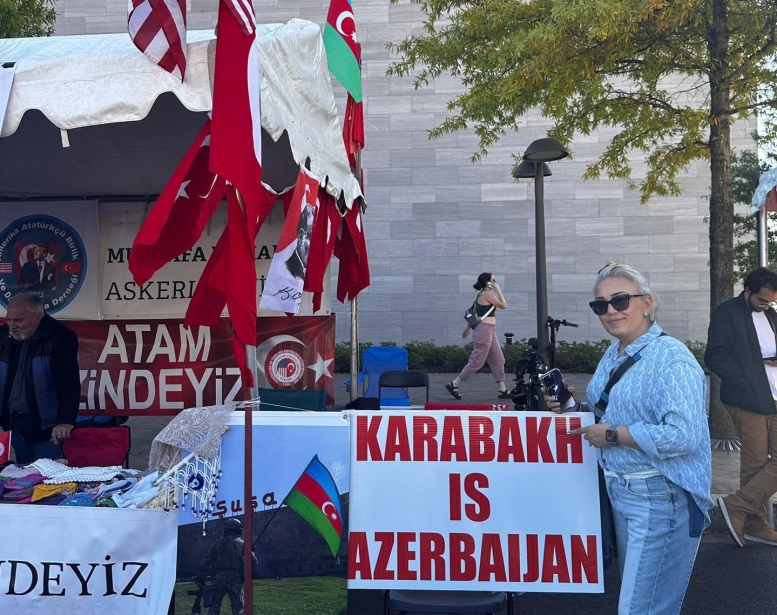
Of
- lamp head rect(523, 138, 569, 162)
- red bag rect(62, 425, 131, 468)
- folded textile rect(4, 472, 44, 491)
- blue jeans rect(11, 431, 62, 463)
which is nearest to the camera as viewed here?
folded textile rect(4, 472, 44, 491)

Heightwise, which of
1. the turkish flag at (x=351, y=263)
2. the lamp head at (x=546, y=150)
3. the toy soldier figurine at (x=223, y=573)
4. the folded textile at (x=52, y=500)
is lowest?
the toy soldier figurine at (x=223, y=573)

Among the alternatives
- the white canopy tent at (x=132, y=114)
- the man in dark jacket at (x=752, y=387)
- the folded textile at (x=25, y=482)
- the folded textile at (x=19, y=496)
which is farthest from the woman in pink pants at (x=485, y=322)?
the folded textile at (x=19, y=496)

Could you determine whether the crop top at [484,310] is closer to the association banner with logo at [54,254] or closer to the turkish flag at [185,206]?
the association banner with logo at [54,254]

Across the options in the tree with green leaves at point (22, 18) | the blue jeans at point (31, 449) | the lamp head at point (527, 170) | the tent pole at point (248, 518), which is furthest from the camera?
the tree with green leaves at point (22, 18)

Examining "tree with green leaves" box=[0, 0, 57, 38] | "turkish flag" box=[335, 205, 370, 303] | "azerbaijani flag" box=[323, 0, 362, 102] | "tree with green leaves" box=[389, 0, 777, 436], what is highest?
"tree with green leaves" box=[0, 0, 57, 38]

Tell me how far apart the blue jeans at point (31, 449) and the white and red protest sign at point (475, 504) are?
2670 millimetres

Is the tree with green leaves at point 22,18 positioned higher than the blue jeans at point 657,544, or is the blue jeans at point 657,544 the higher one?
the tree with green leaves at point 22,18

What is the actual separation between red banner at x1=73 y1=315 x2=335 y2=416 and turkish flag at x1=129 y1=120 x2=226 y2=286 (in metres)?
3.15

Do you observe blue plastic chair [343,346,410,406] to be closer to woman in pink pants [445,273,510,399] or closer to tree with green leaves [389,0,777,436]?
woman in pink pants [445,273,510,399]

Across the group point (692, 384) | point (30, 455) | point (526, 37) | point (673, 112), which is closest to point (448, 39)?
point (526, 37)

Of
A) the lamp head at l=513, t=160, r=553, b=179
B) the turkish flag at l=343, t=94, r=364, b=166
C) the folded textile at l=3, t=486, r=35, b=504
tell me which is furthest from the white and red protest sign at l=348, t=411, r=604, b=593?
the lamp head at l=513, t=160, r=553, b=179

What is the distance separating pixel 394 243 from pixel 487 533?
1288 centimetres

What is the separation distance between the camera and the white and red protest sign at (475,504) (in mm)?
3266

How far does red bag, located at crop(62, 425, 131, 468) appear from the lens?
16.6 feet
